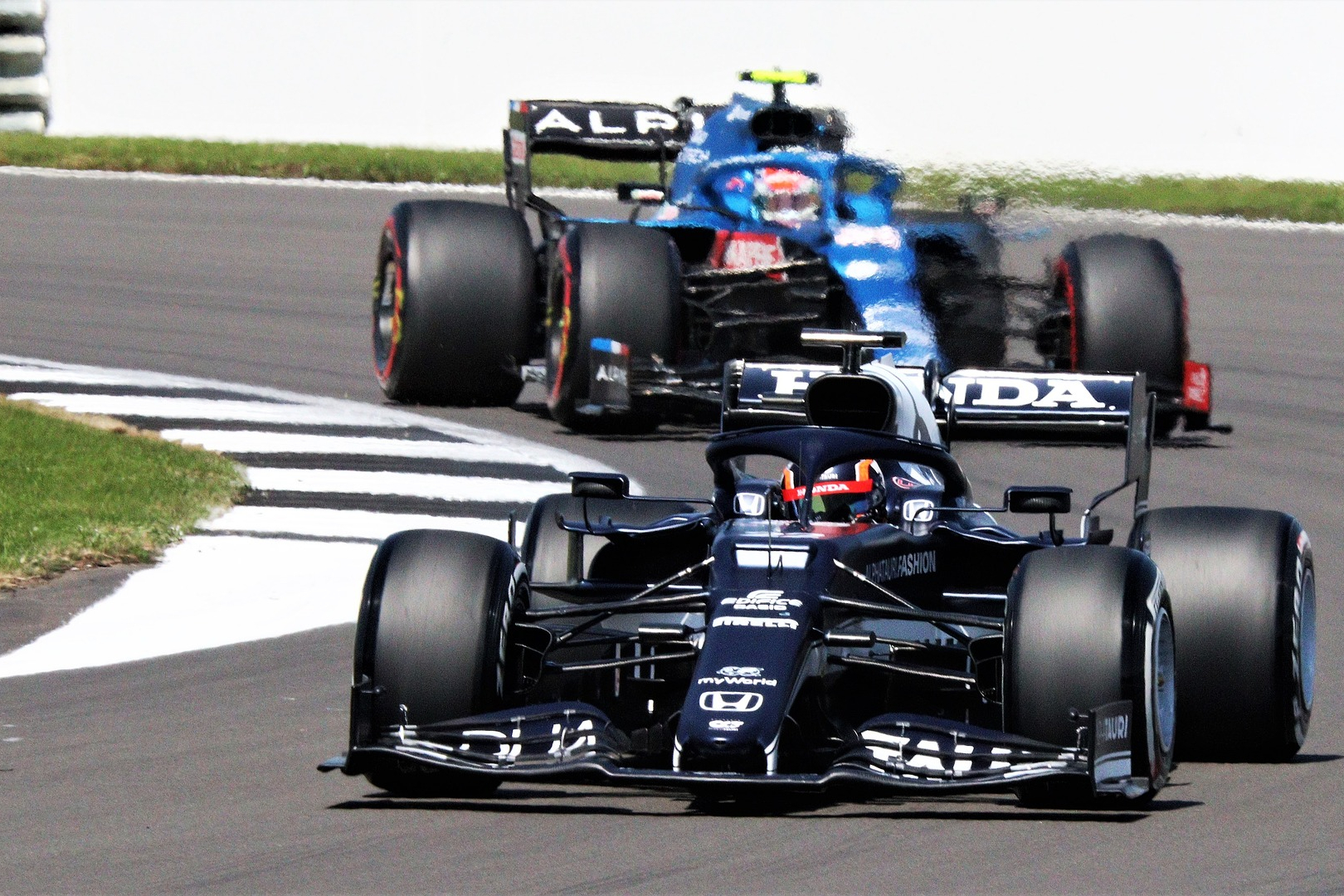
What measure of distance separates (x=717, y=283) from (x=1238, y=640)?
8.69 metres

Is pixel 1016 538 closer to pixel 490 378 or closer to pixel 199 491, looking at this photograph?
pixel 199 491

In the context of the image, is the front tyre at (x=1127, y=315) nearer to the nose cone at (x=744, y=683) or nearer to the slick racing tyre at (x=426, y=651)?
the nose cone at (x=744, y=683)

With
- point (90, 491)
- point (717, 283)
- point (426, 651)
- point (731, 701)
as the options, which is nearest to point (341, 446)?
point (90, 491)

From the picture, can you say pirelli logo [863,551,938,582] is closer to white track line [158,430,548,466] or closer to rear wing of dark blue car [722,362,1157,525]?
rear wing of dark blue car [722,362,1157,525]

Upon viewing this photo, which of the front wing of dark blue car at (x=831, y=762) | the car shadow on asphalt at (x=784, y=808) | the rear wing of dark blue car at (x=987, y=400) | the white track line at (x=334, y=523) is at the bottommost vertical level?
the white track line at (x=334, y=523)

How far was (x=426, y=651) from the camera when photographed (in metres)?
7.19

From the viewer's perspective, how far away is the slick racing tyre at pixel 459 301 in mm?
16016

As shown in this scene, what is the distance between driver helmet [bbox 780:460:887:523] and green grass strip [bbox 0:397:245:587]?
12.2 ft

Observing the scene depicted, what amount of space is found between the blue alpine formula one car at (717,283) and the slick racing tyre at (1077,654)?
733cm

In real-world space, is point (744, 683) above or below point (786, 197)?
below

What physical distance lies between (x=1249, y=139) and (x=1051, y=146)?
42.1ft

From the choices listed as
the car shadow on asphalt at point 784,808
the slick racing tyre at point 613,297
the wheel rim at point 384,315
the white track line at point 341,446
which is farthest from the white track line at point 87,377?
the car shadow on asphalt at point 784,808

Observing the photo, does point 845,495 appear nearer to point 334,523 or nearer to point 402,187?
point 334,523

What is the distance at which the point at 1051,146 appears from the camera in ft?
44.4
